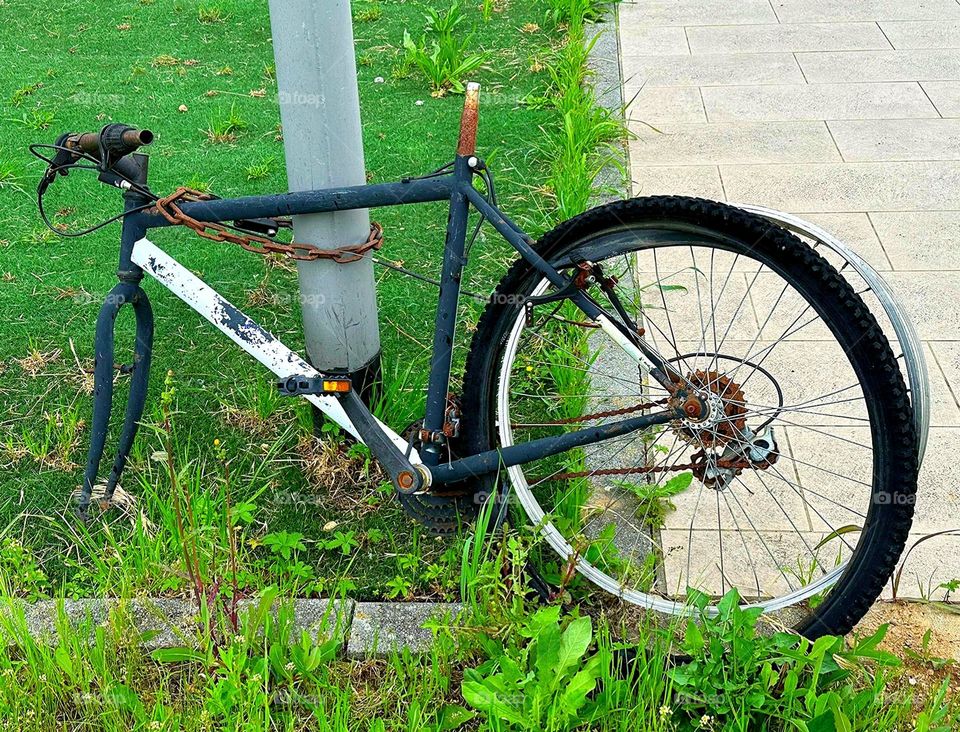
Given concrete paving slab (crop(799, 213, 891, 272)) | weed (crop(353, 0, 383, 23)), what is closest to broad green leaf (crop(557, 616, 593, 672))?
concrete paving slab (crop(799, 213, 891, 272))

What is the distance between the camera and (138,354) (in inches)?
122

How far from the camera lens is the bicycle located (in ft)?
7.89

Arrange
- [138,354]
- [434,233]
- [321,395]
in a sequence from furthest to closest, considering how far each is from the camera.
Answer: [434,233] → [138,354] → [321,395]

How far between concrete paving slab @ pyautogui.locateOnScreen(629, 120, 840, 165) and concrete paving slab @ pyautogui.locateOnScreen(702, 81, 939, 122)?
5.1 inches

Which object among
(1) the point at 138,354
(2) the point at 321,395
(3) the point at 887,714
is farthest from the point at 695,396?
(1) the point at 138,354

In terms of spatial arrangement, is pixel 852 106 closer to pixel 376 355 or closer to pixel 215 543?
pixel 376 355

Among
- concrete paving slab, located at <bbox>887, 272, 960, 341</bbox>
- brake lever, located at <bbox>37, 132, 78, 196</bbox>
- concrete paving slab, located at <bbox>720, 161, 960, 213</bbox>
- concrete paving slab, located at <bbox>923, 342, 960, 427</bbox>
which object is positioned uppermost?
brake lever, located at <bbox>37, 132, 78, 196</bbox>

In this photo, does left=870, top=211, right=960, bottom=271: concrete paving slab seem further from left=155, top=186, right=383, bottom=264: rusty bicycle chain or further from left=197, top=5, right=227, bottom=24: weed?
left=197, top=5, right=227, bottom=24: weed

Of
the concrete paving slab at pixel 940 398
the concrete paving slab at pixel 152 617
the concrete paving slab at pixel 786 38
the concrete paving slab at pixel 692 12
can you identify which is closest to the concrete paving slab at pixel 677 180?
the concrete paving slab at pixel 940 398

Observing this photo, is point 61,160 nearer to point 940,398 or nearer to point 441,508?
point 441,508

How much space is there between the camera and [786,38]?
263 inches

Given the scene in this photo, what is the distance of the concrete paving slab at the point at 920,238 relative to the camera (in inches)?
173

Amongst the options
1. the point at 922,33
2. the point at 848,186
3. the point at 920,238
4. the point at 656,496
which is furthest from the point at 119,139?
the point at 922,33

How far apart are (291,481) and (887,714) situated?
1.90m
